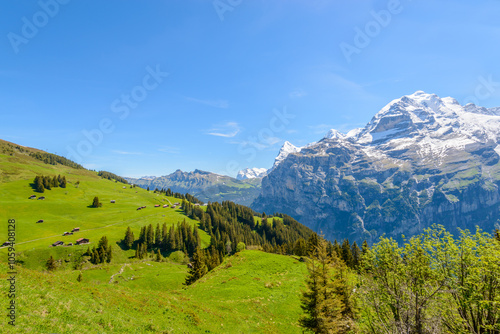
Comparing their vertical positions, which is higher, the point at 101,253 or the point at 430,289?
the point at 430,289

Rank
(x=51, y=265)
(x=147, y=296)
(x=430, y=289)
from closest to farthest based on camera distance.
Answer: (x=430, y=289), (x=147, y=296), (x=51, y=265)

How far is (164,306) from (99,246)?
345 ft

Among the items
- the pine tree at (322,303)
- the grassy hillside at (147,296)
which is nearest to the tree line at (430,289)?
the pine tree at (322,303)

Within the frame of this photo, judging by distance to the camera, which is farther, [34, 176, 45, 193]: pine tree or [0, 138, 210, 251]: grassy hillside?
[34, 176, 45, 193]: pine tree

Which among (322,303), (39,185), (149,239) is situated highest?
(322,303)

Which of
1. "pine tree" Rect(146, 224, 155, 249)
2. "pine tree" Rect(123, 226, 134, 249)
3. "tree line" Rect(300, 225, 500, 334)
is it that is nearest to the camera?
"tree line" Rect(300, 225, 500, 334)

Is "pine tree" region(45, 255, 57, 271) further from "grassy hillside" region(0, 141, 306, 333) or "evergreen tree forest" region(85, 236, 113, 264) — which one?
"evergreen tree forest" region(85, 236, 113, 264)

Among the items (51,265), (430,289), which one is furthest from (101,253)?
(430,289)

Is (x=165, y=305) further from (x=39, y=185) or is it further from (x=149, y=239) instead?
(x=39, y=185)

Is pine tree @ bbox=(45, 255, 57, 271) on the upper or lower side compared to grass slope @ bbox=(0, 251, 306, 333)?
lower

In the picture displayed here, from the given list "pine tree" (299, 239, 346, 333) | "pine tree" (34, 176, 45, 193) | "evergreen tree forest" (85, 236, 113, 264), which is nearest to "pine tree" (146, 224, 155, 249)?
"evergreen tree forest" (85, 236, 113, 264)

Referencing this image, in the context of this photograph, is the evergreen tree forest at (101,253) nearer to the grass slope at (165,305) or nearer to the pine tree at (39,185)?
the grass slope at (165,305)

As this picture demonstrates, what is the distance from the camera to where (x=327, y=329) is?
28.1 metres

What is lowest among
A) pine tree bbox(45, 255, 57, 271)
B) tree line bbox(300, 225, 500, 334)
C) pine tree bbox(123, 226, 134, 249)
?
pine tree bbox(45, 255, 57, 271)
